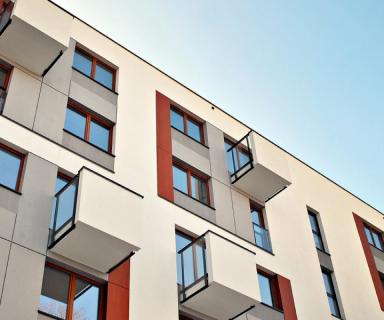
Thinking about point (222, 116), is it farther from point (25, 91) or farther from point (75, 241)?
point (75, 241)

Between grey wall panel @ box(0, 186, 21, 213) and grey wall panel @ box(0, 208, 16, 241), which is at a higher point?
grey wall panel @ box(0, 186, 21, 213)

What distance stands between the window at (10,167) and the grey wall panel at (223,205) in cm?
683

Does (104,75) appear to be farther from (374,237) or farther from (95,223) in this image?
(374,237)

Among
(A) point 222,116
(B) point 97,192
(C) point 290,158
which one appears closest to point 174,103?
(A) point 222,116

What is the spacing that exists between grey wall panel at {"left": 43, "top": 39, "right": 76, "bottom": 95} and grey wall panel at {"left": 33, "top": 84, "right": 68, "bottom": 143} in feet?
0.82

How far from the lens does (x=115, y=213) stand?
1384 centimetres

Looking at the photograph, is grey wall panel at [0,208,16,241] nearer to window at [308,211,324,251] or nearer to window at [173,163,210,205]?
window at [173,163,210,205]

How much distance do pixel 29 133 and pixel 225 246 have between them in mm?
5935

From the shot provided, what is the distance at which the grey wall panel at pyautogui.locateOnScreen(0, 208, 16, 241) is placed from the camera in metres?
13.0

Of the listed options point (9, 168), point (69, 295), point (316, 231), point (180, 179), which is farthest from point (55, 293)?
point (316, 231)

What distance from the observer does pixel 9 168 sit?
47.6ft

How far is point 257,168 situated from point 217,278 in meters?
6.36

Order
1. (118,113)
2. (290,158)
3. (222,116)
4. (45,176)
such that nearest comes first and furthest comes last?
(45,176), (118,113), (222,116), (290,158)

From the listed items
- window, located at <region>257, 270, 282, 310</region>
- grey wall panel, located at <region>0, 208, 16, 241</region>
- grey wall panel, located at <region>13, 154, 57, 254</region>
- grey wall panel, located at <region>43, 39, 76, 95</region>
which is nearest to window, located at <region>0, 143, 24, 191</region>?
grey wall panel, located at <region>13, 154, 57, 254</region>
